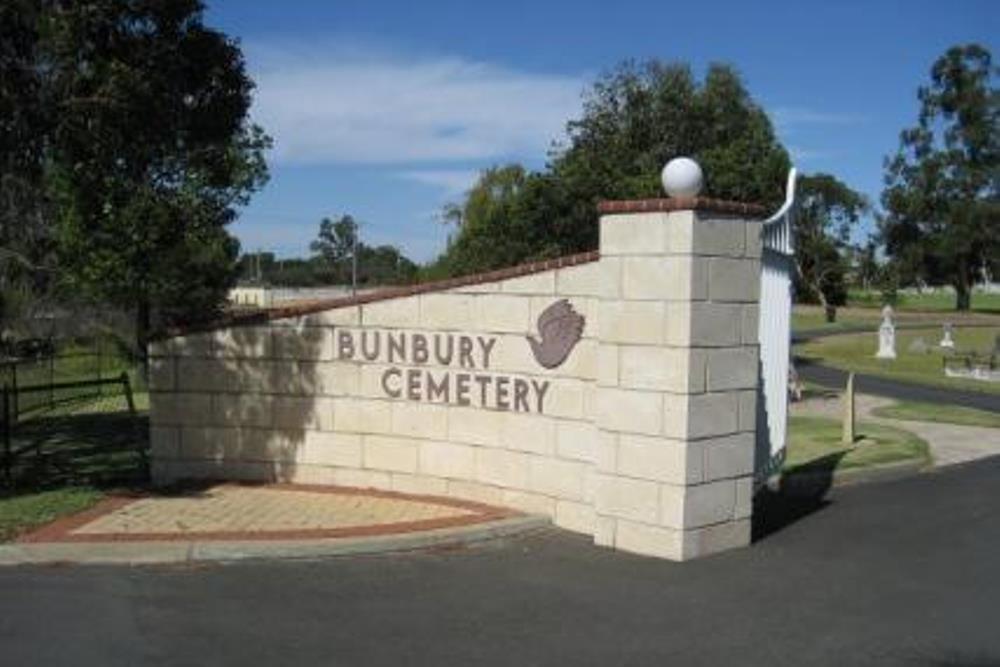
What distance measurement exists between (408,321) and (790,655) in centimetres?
519

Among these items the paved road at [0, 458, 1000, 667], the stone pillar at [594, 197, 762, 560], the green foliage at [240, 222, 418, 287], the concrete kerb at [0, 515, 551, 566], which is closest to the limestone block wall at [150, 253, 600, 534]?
the stone pillar at [594, 197, 762, 560]

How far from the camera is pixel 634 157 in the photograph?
25.4 meters

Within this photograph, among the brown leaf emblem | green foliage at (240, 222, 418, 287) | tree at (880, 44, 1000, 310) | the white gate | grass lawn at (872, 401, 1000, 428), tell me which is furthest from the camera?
green foliage at (240, 222, 418, 287)

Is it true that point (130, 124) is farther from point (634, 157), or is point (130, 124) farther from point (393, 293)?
point (634, 157)

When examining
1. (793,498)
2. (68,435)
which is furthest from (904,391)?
(68,435)

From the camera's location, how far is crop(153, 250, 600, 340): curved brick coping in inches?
388

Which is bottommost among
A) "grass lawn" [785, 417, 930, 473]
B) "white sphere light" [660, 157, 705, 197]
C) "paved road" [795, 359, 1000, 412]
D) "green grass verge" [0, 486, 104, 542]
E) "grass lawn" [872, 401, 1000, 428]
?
"paved road" [795, 359, 1000, 412]

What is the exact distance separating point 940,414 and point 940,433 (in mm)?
3191

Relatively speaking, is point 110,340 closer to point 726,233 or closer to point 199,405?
point 199,405

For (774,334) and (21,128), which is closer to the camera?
(774,334)

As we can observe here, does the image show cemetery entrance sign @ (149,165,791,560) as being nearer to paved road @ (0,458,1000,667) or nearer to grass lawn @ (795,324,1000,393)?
paved road @ (0,458,1000,667)

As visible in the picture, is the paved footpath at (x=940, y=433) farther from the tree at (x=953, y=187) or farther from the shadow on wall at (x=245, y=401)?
the tree at (x=953, y=187)

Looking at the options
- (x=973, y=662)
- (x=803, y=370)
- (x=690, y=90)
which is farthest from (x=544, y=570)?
(x=803, y=370)

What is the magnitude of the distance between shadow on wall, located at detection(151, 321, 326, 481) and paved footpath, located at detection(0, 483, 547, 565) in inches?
14.3
